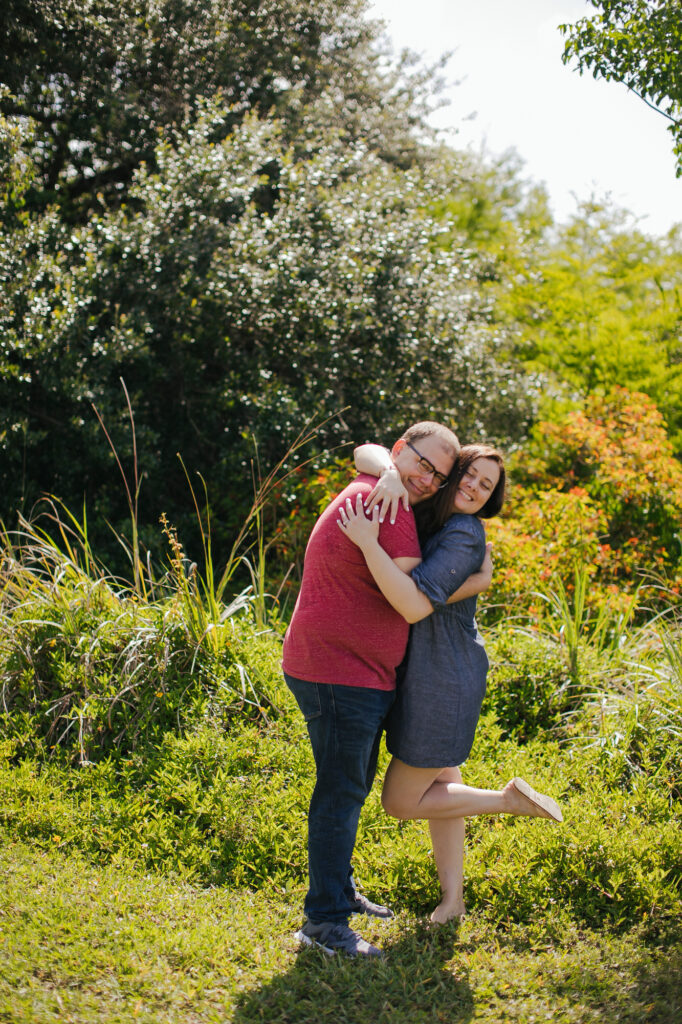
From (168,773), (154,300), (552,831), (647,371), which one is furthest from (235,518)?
(647,371)

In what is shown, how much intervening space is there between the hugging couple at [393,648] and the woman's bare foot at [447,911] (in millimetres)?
344

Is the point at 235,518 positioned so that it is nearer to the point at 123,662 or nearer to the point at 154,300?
the point at 154,300

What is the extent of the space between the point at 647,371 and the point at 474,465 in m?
6.99

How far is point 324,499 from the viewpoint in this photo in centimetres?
674

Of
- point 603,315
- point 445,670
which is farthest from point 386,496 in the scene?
point 603,315

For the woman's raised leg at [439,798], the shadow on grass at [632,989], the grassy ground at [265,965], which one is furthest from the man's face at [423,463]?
the shadow on grass at [632,989]

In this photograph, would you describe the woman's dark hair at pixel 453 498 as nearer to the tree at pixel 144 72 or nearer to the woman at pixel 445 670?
the woman at pixel 445 670

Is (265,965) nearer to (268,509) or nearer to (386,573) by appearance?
(386,573)

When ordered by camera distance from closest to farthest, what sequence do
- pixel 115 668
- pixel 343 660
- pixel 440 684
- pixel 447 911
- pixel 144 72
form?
1. pixel 343 660
2. pixel 440 684
3. pixel 447 911
4. pixel 115 668
5. pixel 144 72

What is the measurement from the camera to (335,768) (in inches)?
119

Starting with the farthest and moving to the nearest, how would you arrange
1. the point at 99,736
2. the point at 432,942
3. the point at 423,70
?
the point at 423,70 < the point at 99,736 < the point at 432,942

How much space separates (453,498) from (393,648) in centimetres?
60

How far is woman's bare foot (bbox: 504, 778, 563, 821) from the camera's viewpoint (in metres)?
3.12

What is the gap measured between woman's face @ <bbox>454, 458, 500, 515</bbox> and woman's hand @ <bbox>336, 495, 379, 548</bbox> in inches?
15.0
